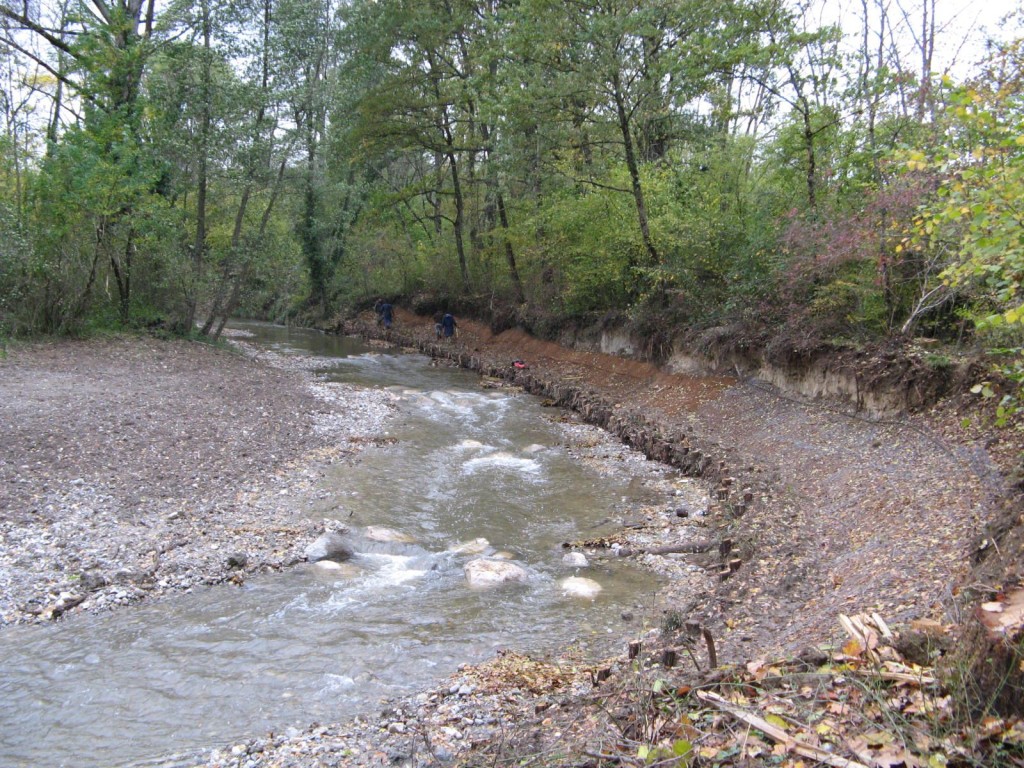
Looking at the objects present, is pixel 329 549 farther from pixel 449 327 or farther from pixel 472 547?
pixel 449 327

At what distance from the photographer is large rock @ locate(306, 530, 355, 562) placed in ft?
26.7

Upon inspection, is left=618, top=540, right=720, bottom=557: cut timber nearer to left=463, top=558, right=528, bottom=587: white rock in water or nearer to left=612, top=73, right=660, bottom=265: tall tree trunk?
left=463, top=558, right=528, bottom=587: white rock in water

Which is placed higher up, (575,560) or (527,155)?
(527,155)

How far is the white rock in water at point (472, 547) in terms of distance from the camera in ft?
28.6

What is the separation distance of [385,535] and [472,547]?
3.92 feet

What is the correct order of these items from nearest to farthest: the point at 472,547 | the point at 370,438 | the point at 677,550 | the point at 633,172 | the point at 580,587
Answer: the point at 580,587 → the point at 677,550 → the point at 472,547 → the point at 370,438 → the point at 633,172

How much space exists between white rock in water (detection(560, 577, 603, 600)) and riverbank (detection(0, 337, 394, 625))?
3.22 meters

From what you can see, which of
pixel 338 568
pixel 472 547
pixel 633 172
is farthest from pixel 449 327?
pixel 338 568

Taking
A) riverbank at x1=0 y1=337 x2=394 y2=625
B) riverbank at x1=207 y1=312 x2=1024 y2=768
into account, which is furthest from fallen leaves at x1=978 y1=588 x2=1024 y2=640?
riverbank at x1=0 y1=337 x2=394 y2=625

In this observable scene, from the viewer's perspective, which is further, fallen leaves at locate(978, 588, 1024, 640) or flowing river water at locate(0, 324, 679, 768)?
flowing river water at locate(0, 324, 679, 768)

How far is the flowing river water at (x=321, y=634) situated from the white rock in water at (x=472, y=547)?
0.08 metres

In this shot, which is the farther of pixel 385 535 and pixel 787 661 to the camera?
pixel 385 535

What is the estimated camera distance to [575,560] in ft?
27.7

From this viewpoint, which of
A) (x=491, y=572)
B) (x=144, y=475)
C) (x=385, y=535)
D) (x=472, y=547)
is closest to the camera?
(x=491, y=572)
